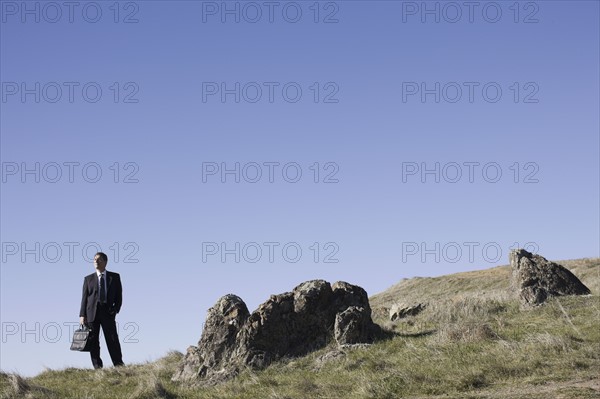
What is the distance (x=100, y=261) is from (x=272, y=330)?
14.9ft

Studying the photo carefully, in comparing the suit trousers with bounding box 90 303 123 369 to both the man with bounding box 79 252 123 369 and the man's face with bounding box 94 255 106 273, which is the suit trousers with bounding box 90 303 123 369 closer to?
the man with bounding box 79 252 123 369

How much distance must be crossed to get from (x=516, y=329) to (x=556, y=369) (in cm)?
336

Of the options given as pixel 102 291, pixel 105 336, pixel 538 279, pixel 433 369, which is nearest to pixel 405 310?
pixel 538 279

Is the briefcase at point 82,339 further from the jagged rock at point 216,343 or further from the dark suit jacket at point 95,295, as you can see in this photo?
the jagged rock at point 216,343

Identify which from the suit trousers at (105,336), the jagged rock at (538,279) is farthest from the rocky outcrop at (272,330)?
the jagged rock at (538,279)

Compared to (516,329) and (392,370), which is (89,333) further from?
(516,329)

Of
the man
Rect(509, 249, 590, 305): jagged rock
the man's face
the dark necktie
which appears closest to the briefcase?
the man

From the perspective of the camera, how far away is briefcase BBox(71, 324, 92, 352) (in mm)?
17703

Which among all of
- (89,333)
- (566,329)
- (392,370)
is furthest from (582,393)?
(89,333)

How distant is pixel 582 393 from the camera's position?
11.6m

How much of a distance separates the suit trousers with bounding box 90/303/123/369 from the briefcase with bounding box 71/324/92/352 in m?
0.14

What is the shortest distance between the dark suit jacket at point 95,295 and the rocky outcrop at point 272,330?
238 centimetres

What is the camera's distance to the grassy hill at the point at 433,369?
12992 mm

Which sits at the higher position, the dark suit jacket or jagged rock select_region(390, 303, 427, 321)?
the dark suit jacket
